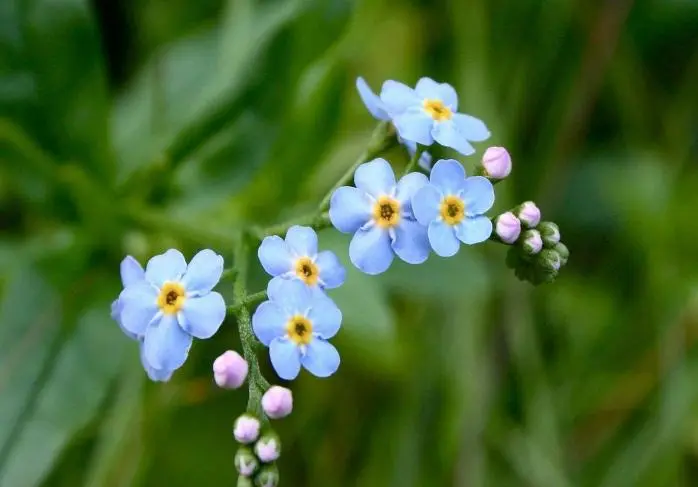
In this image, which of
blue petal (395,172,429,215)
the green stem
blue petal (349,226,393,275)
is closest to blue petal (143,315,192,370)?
the green stem

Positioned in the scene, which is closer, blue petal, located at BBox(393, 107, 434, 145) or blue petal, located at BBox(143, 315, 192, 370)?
blue petal, located at BBox(143, 315, 192, 370)

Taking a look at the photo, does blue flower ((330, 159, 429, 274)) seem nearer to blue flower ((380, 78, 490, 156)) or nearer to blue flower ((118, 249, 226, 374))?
blue flower ((380, 78, 490, 156))

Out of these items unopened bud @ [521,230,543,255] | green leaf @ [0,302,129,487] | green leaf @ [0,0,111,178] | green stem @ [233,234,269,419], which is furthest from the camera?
green leaf @ [0,0,111,178]

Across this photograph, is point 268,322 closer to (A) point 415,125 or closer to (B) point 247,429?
(B) point 247,429

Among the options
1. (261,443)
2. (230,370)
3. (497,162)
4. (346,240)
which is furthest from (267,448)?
(346,240)

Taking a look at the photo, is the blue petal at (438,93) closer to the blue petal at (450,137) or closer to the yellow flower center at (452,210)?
the blue petal at (450,137)
